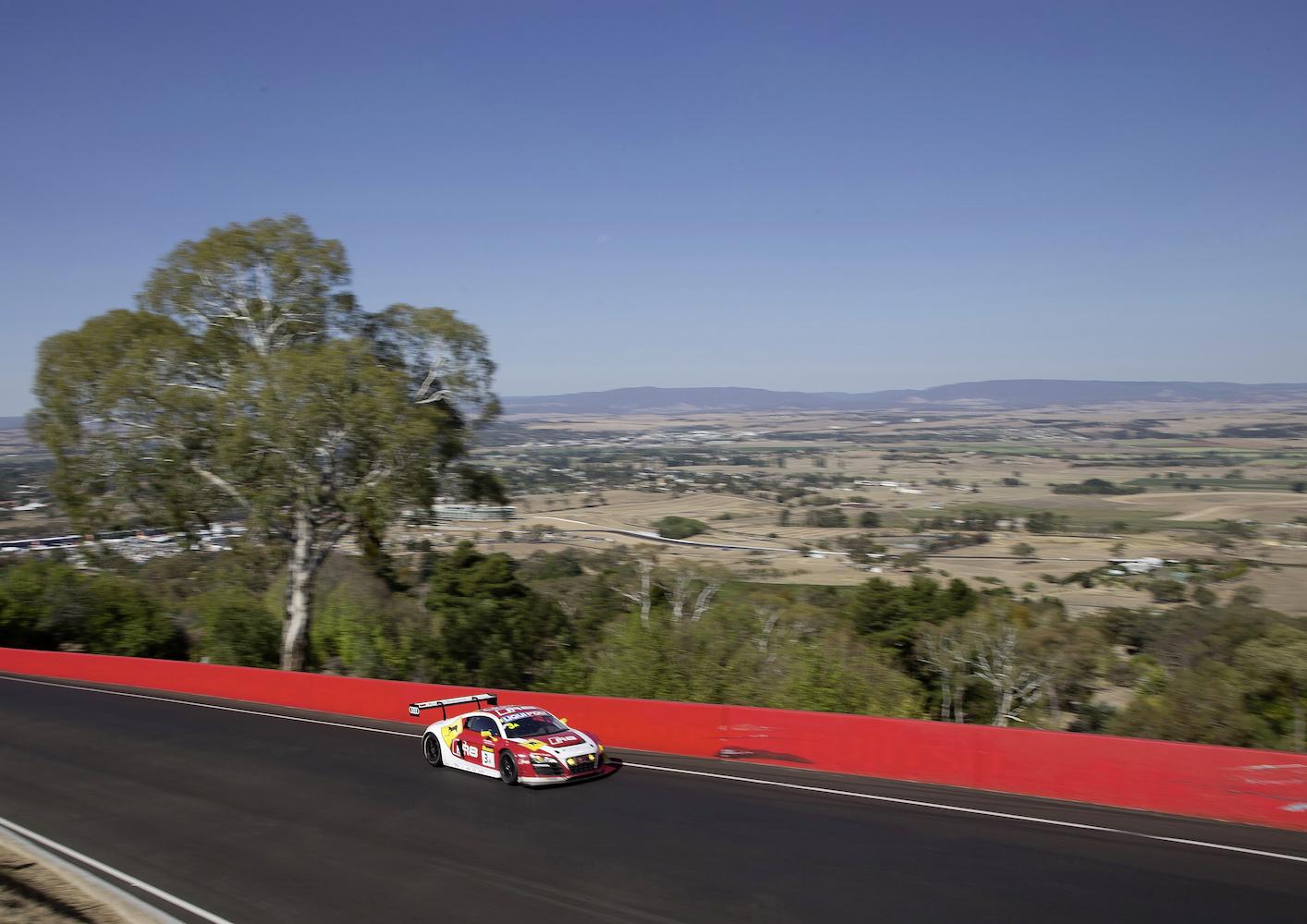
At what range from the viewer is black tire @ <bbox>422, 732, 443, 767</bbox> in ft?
48.7

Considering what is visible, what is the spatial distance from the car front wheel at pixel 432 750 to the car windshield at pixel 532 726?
161 centimetres

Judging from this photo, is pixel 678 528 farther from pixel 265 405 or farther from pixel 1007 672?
pixel 265 405

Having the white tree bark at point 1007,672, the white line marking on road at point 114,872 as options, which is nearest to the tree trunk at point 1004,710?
the white tree bark at point 1007,672

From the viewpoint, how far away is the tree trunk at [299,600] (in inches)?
1029

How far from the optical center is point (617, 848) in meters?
10.5

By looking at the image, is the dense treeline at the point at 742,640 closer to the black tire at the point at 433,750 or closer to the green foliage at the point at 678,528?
the black tire at the point at 433,750

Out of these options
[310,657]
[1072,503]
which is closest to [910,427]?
[1072,503]

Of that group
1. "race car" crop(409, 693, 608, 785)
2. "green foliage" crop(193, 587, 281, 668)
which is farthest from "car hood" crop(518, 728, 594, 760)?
"green foliage" crop(193, 587, 281, 668)

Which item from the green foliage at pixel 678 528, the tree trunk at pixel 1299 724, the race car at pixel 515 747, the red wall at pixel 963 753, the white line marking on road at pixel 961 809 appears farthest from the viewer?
the green foliage at pixel 678 528

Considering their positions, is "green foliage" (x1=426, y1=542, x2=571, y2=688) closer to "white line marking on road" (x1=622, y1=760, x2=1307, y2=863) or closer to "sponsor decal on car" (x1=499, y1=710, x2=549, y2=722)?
"sponsor decal on car" (x1=499, y1=710, x2=549, y2=722)

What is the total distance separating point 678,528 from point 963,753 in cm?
5300

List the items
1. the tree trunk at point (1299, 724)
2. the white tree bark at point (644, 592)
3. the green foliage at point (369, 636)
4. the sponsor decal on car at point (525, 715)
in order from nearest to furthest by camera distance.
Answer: the sponsor decal on car at point (525, 715), the tree trunk at point (1299, 724), the white tree bark at point (644, 592), the green foliage at point (369, 636)

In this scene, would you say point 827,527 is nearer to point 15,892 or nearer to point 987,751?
point 987,751

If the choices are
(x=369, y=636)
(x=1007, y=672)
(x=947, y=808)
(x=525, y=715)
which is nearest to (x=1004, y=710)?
(x=1007, y=672)
